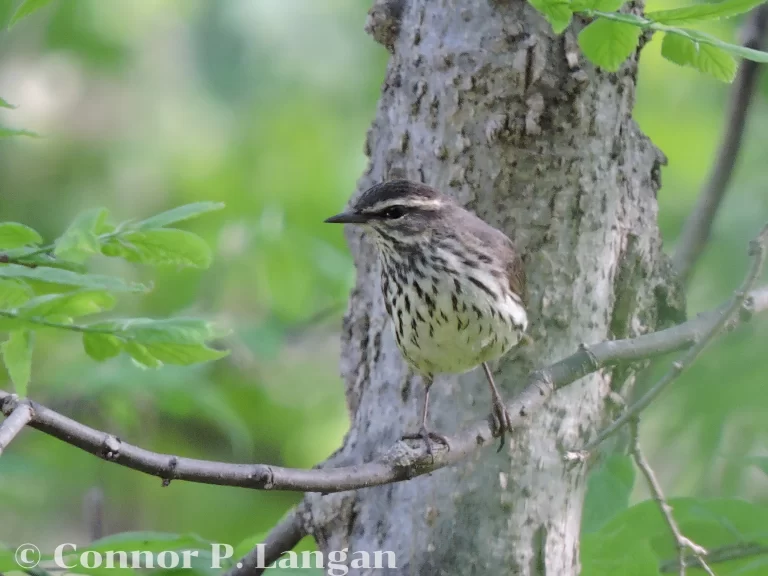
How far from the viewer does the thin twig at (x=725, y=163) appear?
3.87 m

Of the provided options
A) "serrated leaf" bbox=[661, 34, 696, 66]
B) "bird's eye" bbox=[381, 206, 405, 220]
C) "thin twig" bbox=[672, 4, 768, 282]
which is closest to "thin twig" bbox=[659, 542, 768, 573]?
"thin twig" bbox=[672, 4, 768, 282]

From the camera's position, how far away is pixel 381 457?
2426 mm

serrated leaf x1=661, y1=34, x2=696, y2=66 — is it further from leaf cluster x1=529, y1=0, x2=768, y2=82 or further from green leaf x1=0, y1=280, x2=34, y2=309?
green leaf x1=0, y1=280, x2=34, y2=309

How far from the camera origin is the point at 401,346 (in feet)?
10.7

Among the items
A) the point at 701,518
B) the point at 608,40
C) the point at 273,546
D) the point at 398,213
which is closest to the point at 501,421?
the point at 701,518

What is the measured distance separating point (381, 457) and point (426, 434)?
53cm

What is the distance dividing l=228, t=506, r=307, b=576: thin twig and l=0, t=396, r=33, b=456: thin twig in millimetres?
1526

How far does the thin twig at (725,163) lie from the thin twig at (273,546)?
72.5 inches

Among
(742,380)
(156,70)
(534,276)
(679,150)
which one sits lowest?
(742,380)

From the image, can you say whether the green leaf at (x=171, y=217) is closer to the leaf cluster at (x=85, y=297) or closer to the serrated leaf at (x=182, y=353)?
the leaf cluster at (x=85, y=297)

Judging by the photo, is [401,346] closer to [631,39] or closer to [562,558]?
[562,558]

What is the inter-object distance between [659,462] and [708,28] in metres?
2.74

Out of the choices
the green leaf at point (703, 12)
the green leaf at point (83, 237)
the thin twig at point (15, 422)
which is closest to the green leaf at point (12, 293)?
the green leaf at point (83, 237)

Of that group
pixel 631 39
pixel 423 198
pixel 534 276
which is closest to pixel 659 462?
pixel 534 276
